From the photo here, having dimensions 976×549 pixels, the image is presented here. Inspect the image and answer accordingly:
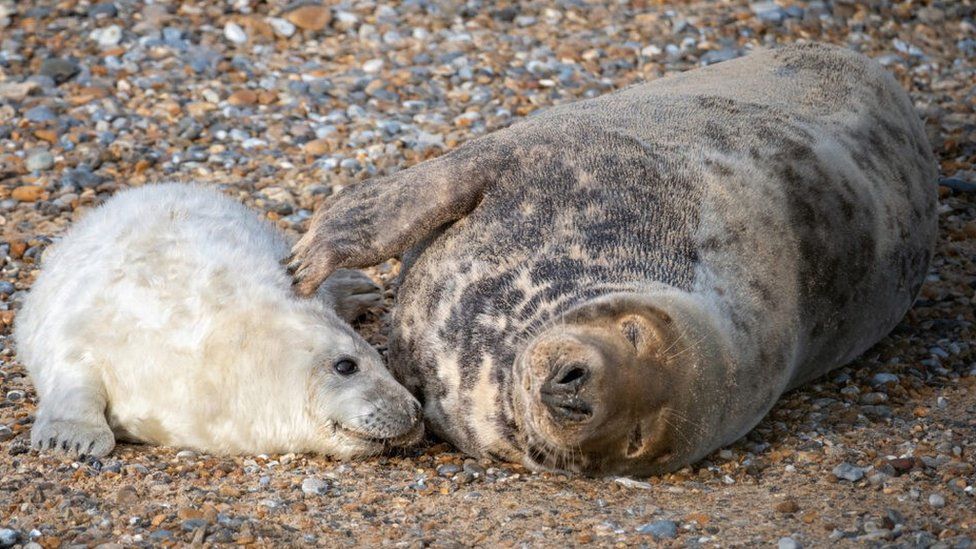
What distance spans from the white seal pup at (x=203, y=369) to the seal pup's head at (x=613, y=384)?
64cm

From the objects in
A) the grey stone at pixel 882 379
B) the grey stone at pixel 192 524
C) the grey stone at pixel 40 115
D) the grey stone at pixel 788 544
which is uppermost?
the grey stone at pixel 788 544

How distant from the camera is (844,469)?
4082 mm

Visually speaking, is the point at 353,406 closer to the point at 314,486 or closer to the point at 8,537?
the point at 314,486

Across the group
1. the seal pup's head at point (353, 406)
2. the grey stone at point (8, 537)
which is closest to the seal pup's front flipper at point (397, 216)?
the seal pup's head at point (353, 406)

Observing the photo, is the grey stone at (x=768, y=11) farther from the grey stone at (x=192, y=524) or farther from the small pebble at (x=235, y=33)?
the grey stone at (x=192, y=524)

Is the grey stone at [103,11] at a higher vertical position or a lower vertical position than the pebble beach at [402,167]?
higher

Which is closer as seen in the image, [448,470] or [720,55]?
[448,470]

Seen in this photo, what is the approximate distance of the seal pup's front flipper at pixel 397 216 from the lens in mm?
4441

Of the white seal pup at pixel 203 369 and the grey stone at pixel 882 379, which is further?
the grey stone at pixel 882 379

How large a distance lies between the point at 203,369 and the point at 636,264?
4.41ft

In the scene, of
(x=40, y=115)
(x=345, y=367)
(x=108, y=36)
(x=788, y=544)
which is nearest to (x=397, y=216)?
(x=345, y=367)

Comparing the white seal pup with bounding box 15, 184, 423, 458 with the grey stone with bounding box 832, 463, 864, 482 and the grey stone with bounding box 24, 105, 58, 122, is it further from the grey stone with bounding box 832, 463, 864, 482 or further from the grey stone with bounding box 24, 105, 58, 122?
the grey stone with bounding box 24, 105, 58, 122

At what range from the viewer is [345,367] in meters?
4.29

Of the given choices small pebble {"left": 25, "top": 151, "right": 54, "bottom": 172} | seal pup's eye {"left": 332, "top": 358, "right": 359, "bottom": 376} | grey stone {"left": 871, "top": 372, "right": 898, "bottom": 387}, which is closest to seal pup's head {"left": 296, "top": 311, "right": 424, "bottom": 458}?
seal pup's eye {"left": 332, "top": 358, "right": 359, "bottom": 376}
